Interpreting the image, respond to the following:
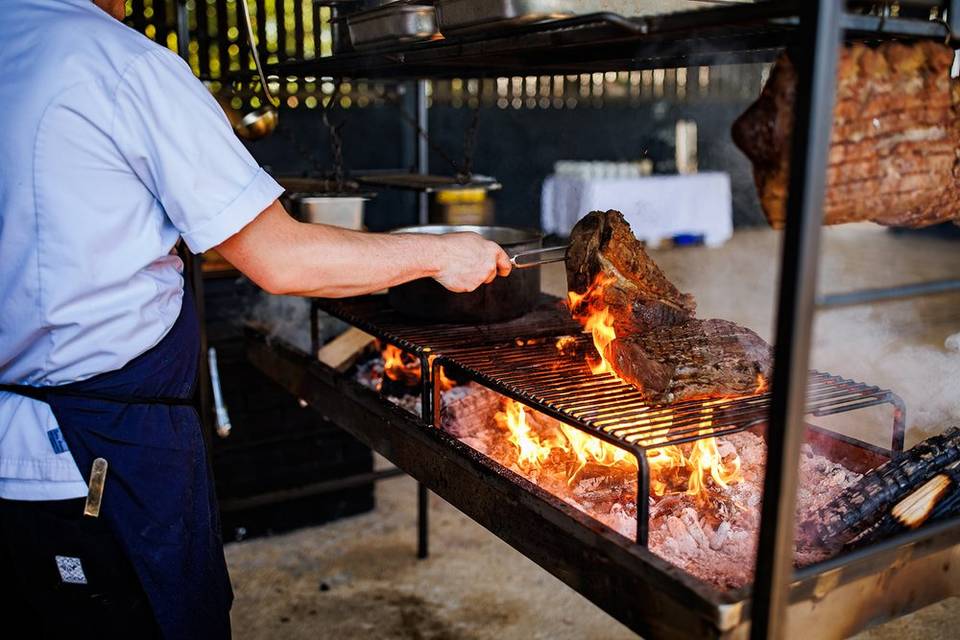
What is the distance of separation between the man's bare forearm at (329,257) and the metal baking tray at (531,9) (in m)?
0.64

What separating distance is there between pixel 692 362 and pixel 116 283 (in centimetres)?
158

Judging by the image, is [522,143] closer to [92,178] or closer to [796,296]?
[92,178]

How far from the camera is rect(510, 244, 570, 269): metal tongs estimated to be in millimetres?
2967

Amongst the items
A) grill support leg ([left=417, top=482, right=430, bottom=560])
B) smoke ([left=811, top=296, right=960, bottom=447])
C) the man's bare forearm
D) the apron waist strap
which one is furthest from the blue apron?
smoke ([left=811, top=296, right=960, bottom=447])

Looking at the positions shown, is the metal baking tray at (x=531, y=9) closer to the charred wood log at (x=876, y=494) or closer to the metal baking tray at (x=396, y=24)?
the metal baking tray at (x=396, y=24)

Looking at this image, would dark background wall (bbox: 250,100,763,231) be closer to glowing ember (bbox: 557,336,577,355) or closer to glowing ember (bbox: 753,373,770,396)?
glowing ember (bbox: 557,336,577,355)

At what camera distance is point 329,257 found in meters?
2.30

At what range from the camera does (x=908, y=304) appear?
921cm

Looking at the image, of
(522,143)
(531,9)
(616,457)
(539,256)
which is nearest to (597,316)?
(539,256)

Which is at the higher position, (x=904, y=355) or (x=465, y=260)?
(x=465, y=260)

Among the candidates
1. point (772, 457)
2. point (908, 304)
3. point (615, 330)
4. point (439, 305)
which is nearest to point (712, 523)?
point (615, 330)

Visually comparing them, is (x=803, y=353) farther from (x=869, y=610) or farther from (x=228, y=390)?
(x=228, y=390)

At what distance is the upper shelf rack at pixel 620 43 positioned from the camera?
1741 millimetres

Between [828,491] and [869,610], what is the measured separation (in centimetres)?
58
